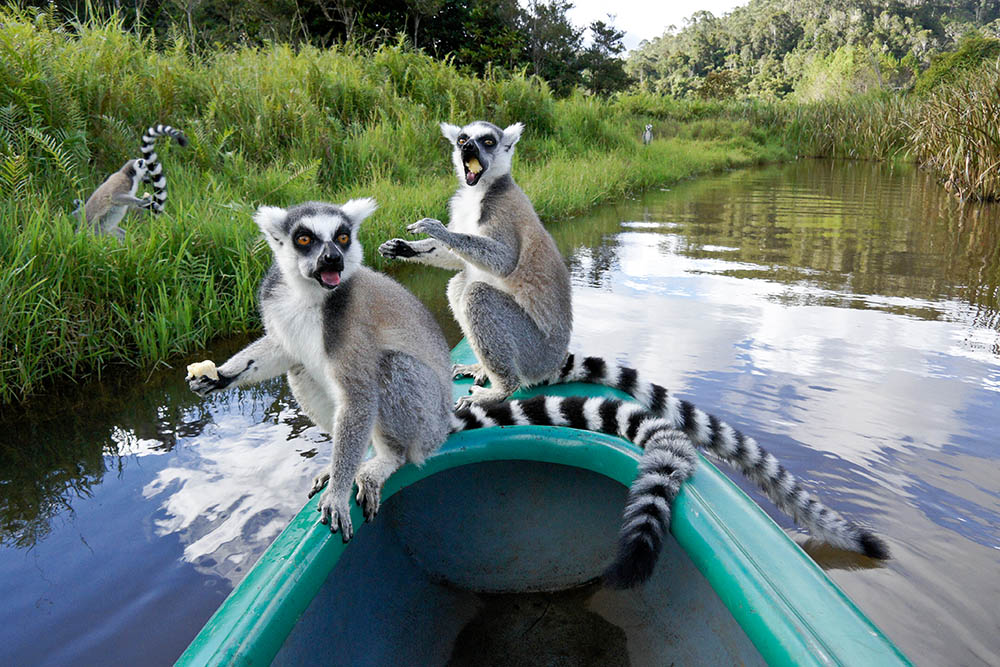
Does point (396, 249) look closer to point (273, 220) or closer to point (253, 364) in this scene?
point (273, 220)

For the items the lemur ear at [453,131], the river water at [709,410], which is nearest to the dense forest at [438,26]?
the river water at [709,410]

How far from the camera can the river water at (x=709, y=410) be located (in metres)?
2.74

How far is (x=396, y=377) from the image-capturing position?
2641mm

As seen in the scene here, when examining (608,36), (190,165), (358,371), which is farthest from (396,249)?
(608,36)

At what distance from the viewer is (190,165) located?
769 centimetres

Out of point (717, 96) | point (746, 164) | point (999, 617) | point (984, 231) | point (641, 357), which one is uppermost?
point (717, 96)

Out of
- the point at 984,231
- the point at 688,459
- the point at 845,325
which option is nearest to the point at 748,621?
the point at 688,459

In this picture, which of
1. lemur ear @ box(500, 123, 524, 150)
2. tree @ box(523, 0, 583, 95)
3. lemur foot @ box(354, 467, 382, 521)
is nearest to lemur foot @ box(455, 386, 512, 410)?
lemur foot @ box(354, 467, 382, 521)

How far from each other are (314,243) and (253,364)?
2.02ft

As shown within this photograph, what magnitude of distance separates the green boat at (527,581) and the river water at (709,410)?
917mm

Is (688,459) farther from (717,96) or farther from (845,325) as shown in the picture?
(717,96)

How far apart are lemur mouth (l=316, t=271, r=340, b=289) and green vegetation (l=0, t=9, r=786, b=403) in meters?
3.14

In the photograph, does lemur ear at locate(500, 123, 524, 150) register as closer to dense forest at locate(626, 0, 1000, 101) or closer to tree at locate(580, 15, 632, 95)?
tree at locate(580, 15, 632, 95)

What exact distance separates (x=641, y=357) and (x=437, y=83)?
29.2 feet
